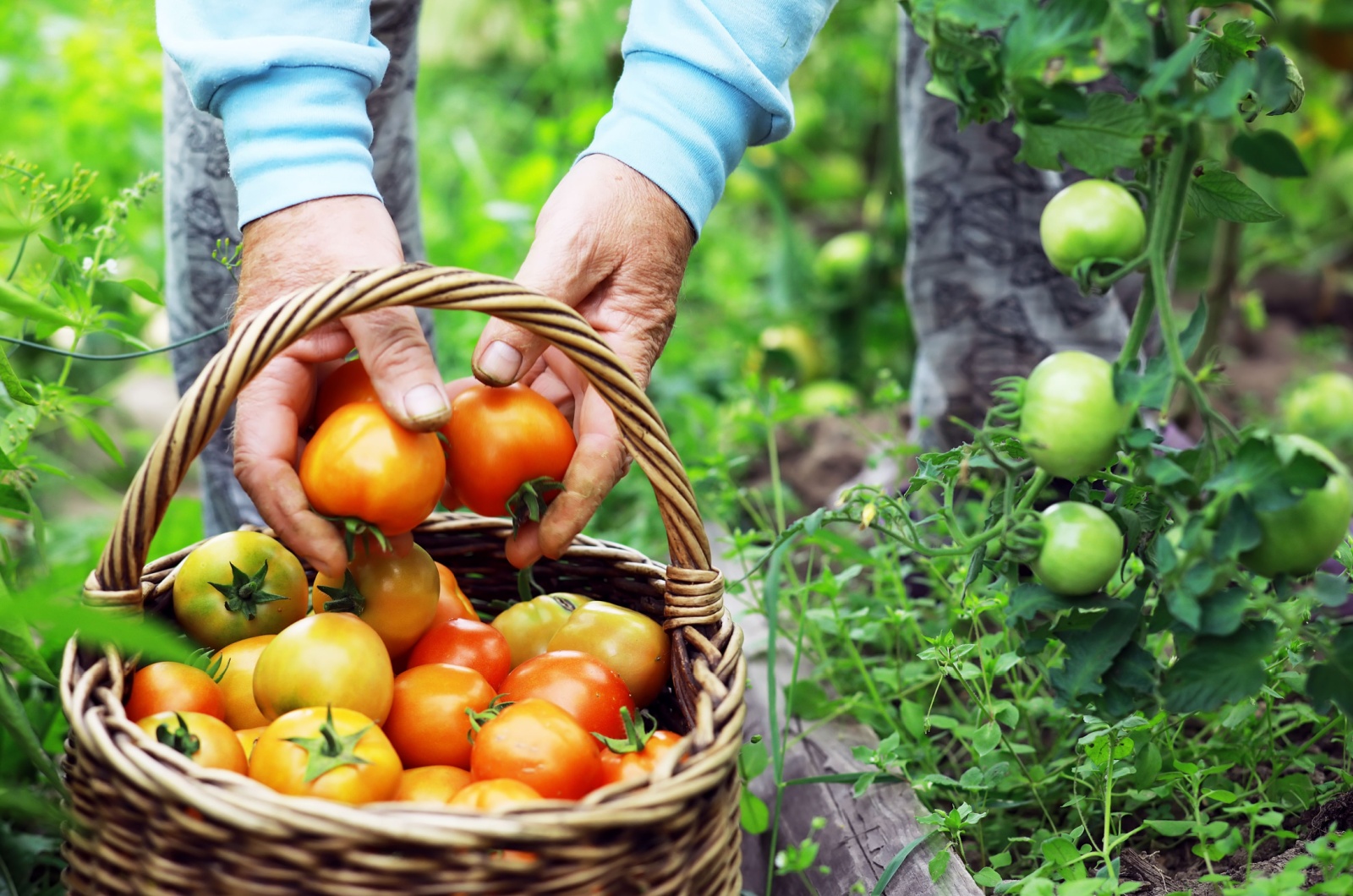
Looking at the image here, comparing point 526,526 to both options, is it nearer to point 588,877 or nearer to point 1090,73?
point 588,877

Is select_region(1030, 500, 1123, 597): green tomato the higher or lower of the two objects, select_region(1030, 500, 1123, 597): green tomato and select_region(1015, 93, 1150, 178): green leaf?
the lower

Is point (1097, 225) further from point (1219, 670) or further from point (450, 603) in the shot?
point (450, 603)

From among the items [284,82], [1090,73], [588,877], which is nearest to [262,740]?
[588,877]

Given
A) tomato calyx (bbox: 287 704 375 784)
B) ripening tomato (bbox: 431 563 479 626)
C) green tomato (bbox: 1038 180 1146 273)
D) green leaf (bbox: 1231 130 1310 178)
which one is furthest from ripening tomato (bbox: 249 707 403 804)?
green leaf (bbox: 1231 130 1310 178)

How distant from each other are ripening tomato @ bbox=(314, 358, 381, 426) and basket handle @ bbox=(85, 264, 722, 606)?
114 millimetres

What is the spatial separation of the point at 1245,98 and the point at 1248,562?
0.41 metres

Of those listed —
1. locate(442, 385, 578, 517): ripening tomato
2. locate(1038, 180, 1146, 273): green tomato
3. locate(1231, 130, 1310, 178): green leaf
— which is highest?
locate(1231, 130, 1310, 178): green leaf

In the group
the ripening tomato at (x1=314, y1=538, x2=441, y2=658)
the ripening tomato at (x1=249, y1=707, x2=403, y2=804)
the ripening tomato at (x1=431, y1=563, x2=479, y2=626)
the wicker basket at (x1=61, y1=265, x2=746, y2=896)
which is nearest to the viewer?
the wicker basket at (x1=61, y1=265, x2=746, y2=896)

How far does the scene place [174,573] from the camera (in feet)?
3.58

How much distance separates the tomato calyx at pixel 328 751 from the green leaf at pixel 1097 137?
2.24 feet

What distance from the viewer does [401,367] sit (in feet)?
3.15

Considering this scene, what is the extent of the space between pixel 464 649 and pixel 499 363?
29cm

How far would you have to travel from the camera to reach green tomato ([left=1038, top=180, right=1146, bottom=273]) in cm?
79

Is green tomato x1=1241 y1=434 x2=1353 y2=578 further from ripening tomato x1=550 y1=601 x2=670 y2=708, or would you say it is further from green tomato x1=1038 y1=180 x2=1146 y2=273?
ripening tomato x1=550 y1=601 x2=670 y2=708
